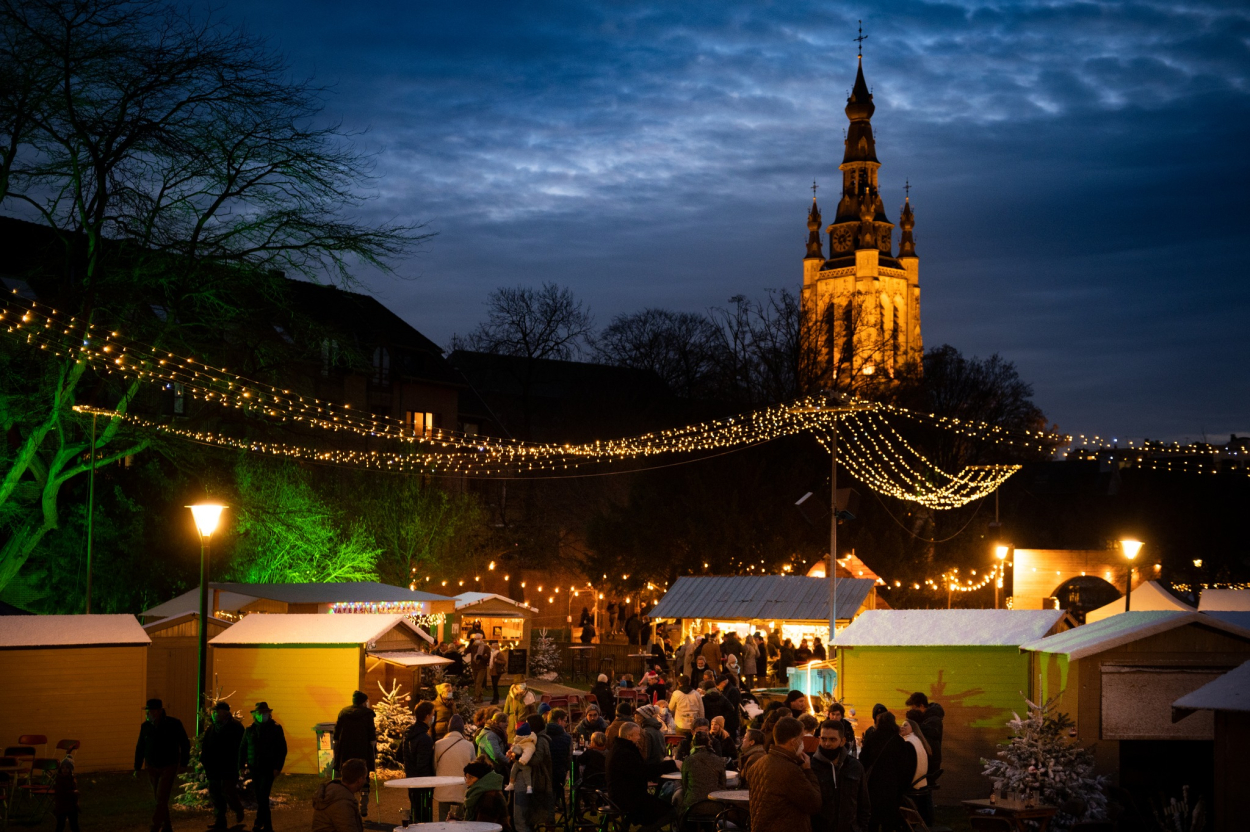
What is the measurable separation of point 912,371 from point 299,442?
2360 cm

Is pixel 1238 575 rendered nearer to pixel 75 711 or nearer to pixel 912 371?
pixel 912 371

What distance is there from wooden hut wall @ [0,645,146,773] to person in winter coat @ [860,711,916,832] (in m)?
11.2

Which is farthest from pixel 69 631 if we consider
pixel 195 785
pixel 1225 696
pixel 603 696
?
pixel 1225 696

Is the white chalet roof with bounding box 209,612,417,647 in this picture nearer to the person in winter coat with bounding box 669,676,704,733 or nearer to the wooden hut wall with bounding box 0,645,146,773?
the wooden hut wall with bounding box 0,645,146,773

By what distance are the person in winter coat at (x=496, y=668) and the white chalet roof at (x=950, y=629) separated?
39.8ft

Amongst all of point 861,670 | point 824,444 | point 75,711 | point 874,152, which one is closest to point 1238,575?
point 824,444

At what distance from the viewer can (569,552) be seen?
190 ft

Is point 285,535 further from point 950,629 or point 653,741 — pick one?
point 653,741

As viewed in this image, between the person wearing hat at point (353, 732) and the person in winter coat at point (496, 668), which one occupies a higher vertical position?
the person wearing hat at point (353, 732)

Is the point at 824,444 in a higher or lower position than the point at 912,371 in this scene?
lower

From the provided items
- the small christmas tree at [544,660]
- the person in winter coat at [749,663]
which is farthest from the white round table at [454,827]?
the small christmas tree at [544,660]

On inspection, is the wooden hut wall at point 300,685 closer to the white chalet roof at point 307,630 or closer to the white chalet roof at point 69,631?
the white chalet roof at point 307,630

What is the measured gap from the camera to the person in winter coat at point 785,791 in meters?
7.36

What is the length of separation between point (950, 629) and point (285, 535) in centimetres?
2019
